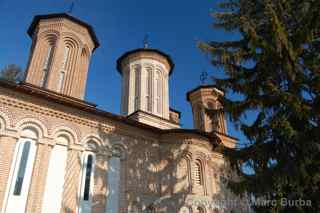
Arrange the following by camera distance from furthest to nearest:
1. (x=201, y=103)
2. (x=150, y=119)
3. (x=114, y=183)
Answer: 1. (x=201, y=103)
2. (x=150, y=119)
3. (x=114, y=183)

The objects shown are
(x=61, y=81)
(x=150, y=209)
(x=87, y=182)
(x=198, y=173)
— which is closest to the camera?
(x=87, y=182)

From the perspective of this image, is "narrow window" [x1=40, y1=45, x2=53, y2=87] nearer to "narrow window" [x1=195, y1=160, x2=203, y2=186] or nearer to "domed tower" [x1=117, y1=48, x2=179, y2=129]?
"domed tower" [x1=117, y1=48, x2=179, y2=129]

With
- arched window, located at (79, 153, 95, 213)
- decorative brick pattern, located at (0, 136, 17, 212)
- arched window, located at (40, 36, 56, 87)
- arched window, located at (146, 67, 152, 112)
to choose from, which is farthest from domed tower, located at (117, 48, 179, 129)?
decorative brick pattern, located at (0, 136, 17, 212)

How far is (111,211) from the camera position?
32.3 feet

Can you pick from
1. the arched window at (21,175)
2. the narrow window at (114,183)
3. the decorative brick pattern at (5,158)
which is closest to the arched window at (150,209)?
the narrow window at (114,183)

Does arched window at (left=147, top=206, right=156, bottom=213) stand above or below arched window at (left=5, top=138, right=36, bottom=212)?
below

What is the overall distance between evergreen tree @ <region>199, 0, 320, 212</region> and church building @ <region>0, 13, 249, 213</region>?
1.45 m

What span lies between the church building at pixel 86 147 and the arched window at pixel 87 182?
3 centimetres

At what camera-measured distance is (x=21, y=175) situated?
8578mm

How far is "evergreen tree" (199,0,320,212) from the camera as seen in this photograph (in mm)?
6504

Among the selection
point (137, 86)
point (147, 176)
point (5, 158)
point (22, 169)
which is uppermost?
point (137, 86)

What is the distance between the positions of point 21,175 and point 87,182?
225cm

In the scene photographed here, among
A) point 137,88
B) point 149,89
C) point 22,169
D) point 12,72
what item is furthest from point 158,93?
point 12,72

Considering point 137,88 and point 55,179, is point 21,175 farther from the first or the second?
point 137,88
